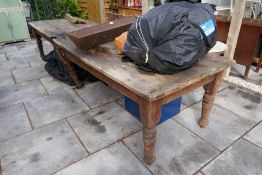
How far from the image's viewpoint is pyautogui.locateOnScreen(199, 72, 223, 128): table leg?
5.77 feet

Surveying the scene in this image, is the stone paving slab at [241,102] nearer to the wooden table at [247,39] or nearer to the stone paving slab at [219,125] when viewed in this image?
the stone paving slab at [219,125]

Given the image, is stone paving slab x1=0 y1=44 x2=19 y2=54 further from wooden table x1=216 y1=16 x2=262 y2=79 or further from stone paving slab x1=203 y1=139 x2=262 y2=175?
stone paving slab x1=203 y1=139 x2=262 y2=175

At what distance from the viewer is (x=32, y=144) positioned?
1.94 meters

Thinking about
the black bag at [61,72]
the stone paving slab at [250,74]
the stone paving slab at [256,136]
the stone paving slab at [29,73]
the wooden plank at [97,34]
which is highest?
the wooden plank at [97,34]

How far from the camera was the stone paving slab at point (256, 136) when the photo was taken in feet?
6.33

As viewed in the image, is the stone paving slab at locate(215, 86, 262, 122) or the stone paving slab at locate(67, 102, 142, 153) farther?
the stone paving slab at locate(215, 86, 262, 122)

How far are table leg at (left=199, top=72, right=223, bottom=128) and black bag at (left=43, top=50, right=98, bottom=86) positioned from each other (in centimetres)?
161

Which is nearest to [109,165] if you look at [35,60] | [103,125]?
[103,125]

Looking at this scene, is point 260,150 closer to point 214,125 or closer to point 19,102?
point 214,125

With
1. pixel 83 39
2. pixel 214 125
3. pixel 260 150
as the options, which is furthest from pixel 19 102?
pixel 260 150

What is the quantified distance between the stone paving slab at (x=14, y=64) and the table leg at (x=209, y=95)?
2988mm

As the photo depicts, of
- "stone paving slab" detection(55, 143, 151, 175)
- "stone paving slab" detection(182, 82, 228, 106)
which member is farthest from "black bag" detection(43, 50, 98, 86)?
"stone paving slab" detection(55, 143, 151, 175)

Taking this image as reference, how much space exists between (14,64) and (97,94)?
1.94 m

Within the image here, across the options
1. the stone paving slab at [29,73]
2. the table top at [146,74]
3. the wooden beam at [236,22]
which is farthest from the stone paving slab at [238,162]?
the stone paving slab at [29,73]
